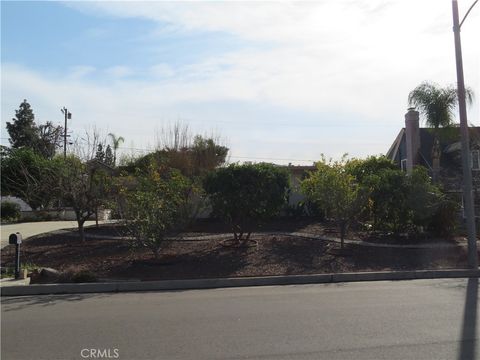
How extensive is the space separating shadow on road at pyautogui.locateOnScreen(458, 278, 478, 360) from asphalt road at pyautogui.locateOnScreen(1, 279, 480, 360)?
0.01 m

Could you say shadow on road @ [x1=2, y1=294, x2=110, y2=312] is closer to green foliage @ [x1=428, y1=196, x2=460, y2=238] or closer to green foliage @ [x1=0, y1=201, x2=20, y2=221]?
green foliage @ [x1=428, y1=196, x2=460, y2=238]

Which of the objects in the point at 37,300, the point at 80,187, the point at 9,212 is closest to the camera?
the point at 37,300

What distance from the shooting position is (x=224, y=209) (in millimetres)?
14797

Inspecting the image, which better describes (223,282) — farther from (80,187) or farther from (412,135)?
(412,135)

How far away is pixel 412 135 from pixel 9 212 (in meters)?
24.4

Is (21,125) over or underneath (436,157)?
over

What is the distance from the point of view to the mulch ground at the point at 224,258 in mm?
12688

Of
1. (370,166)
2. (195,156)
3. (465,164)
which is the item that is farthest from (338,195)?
(195,156)

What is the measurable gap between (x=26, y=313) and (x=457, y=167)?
2711 centimetres

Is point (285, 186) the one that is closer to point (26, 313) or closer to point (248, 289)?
point (248, 289)

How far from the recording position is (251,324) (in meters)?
7.23

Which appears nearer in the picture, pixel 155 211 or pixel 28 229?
pixel 155 211

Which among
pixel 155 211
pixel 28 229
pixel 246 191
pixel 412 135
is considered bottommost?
pixel 28 229

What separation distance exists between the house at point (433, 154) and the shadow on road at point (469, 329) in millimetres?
17508
